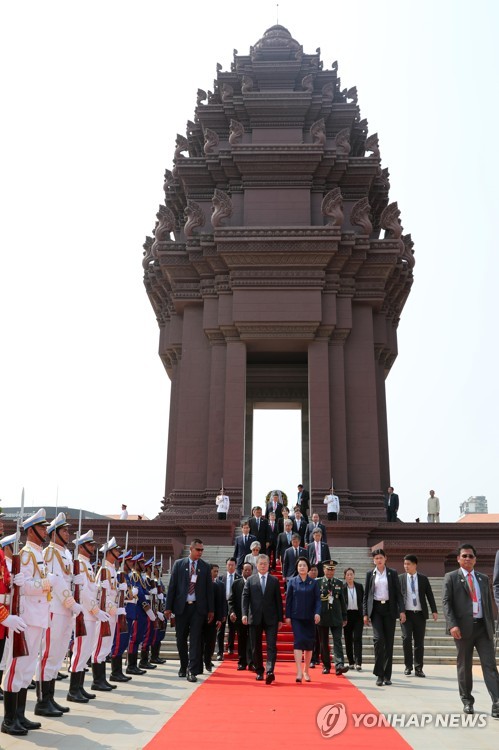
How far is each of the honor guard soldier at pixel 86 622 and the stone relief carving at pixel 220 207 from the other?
16.7 metres

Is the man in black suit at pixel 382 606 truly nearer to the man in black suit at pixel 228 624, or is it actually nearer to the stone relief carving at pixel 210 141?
the man in black suit at pixel 228 624

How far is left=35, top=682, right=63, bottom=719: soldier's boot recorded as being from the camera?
820cm

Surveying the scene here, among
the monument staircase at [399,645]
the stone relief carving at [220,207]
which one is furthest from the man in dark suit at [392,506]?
the stone relief carving at [220,207]

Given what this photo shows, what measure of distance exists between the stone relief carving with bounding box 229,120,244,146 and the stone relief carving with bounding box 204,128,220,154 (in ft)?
2.35

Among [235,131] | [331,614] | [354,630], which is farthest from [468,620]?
[235,131]

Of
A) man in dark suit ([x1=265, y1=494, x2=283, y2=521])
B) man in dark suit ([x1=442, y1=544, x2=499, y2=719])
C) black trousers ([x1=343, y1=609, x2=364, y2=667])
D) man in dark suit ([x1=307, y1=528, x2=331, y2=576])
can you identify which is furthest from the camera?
man in dark suit ([x1=265, y1=494, x2=283, y2=521])

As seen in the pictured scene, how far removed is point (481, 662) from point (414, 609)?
12.0 feet

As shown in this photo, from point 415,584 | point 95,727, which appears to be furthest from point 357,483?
point 95,727

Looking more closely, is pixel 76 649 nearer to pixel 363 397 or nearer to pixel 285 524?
pixel 285 524

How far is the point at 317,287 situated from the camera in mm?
24766

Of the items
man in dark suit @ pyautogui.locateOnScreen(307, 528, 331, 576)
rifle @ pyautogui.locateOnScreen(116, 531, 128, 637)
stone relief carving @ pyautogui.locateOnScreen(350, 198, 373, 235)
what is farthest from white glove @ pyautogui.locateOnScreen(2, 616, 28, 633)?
stone relief carving @ pyautogui.locateOnScreen(350, 198, 373, 235)

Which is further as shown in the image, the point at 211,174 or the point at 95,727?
the point at 211,174

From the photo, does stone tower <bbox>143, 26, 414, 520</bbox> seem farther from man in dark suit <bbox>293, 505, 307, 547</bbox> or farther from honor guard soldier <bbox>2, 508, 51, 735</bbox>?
honor guard soldier <bbox>2, 508, 51, 735</bbox>

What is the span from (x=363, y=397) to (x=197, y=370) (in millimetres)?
5685
